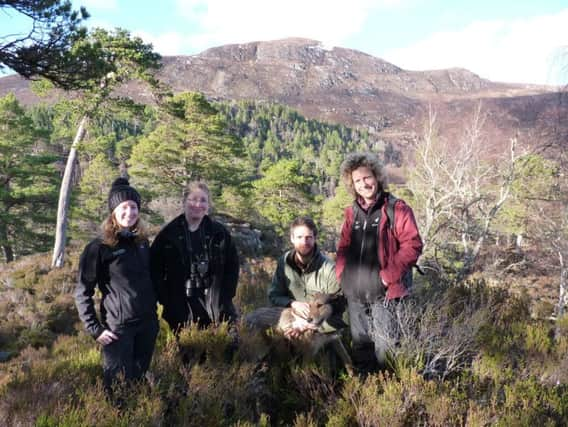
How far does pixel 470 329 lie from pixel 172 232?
260 centimetres

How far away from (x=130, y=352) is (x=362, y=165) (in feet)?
6.92

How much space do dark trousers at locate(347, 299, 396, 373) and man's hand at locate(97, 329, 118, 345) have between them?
1.70 metres

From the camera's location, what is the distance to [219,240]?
9.67ft

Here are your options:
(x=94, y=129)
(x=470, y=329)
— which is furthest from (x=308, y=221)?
(x=94, y=129)

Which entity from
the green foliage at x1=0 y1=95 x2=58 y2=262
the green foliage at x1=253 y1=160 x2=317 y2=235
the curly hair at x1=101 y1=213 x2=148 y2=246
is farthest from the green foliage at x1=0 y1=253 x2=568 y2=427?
the green foliage at x1=253 y1=160 x2=317 y2=235

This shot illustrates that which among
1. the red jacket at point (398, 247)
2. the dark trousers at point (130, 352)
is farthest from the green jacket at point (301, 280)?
the dark trousers at point (130, 352)

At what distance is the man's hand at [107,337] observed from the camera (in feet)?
7.73

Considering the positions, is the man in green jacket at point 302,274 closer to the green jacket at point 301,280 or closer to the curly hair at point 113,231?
the green jacket at point 301,280

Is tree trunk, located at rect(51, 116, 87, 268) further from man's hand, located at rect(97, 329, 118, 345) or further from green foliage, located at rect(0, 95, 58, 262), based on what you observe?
man's hand, located at rect(97, 329, 118, 345)

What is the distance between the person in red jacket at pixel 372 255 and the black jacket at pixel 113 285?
150 cm

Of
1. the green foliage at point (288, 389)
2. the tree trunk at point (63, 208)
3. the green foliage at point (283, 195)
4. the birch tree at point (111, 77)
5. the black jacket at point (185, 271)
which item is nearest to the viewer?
the green foliage at point (288, 389)

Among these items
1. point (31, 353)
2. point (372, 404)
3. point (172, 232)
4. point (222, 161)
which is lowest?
point (31, 353)

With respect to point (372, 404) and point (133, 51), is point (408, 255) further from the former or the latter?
point (133, 51)

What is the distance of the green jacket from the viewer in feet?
10.4
